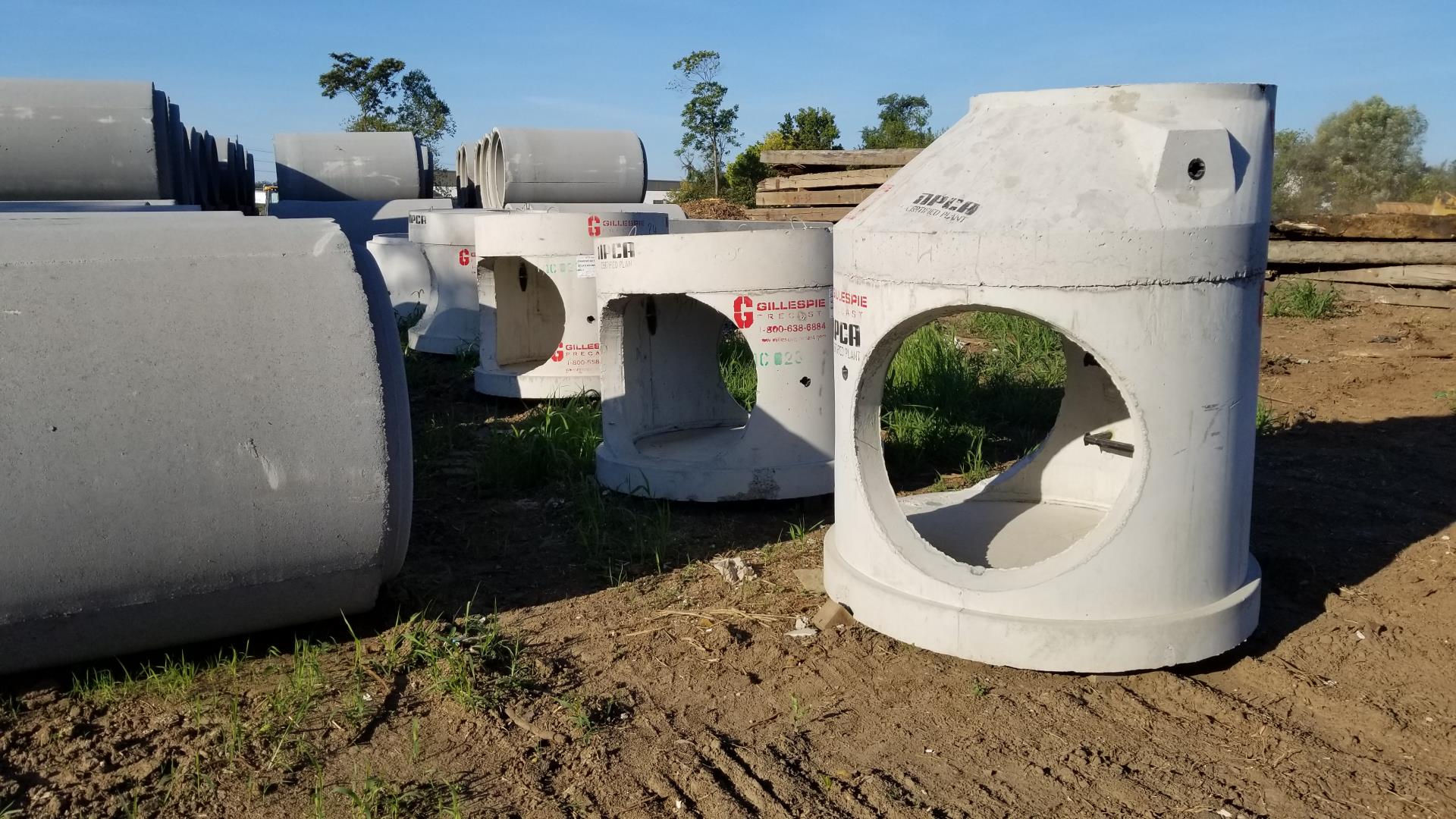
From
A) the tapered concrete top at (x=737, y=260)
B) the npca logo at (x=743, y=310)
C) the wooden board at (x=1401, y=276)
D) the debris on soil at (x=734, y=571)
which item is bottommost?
the debris on soil at (x=734, y=571)

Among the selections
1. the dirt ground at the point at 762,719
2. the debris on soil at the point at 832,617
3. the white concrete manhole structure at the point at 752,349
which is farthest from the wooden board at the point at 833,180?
the debris on soil at the point at 832,617

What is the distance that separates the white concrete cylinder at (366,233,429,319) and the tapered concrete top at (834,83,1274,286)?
25.5 ft

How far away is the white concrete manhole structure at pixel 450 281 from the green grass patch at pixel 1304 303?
23.1 feet

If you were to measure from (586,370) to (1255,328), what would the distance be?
4.58 m

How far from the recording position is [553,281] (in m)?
7.39

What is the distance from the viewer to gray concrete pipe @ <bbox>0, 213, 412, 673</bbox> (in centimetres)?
303

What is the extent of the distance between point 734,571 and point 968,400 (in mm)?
2973

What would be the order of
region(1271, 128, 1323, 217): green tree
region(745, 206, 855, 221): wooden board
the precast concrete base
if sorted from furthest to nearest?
region(1271, 128, 1323, 217): green tree → region(745, 206, 855, 221): wooden board → the precast concrete base

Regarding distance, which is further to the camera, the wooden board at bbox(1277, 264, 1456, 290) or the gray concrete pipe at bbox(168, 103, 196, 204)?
the wooden board at bbox(1277, 264, 1456, 290)

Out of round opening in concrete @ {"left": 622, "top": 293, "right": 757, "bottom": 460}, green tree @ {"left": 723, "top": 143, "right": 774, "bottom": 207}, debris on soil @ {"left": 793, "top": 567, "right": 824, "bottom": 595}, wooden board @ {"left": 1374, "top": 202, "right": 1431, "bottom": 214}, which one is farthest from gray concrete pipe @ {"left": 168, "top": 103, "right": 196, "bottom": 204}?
green tree @ {"left": 723, "top": 143, "right": 774, "bottom": 207}

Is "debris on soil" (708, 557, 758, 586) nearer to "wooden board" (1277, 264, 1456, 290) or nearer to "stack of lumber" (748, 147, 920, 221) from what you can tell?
"wooden board" (1277, 264, 1456, 290)

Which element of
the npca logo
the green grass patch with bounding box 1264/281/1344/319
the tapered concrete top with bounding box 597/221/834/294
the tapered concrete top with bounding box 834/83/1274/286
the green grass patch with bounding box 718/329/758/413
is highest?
the tapered concrete top with bounding box 834/83/1274/286

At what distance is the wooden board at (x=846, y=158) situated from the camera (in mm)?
13523

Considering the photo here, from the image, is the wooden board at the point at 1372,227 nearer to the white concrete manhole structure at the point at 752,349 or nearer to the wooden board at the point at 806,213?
the wooden board at the point at 806,213
